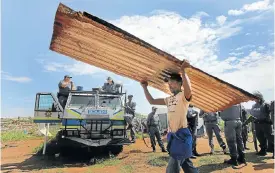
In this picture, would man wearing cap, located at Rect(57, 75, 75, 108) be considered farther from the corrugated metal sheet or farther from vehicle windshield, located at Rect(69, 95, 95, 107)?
the corrugated metal sheet

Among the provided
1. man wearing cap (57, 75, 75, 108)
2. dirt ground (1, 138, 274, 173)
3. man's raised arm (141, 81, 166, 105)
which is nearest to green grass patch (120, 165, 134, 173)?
dirt ground (1, 138, 274, 173)

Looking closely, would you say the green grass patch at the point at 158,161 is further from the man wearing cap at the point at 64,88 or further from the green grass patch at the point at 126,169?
the man wearing cap at the point at 64,88

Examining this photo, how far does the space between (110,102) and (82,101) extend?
3.11 ft

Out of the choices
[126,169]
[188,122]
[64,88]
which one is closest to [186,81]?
[126,169]

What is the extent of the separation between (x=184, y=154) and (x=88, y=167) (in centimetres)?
529

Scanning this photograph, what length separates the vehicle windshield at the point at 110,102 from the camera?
365 inches

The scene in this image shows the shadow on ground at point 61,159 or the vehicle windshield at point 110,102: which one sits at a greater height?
the vehicle windshield at point 110,102

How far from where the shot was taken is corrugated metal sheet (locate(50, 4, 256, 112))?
3.01 m

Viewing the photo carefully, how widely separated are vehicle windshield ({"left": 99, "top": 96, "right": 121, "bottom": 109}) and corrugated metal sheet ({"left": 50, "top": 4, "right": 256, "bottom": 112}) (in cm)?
467

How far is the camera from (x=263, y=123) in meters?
8.61

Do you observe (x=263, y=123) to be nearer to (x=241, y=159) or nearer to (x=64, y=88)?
(x=241, y=159)

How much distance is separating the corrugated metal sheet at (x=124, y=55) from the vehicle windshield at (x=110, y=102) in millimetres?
4672

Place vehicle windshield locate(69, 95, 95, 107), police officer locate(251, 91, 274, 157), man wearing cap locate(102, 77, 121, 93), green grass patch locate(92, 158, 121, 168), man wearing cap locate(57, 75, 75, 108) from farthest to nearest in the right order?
1. man wearing cap locate(102, 77, 121, 93)
2. man wearing cap locate(57, 75, 75, 108)
3. vehicle windshield locate(69, 95, 95, 107)
4. police officer locate(251, 91, 274, 157)
5. green grass patch locate(92, 158, 121, 168)

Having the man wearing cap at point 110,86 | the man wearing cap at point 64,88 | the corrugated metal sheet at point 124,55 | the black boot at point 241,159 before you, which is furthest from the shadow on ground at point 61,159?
the corrugated metal sheet at point 124,55
